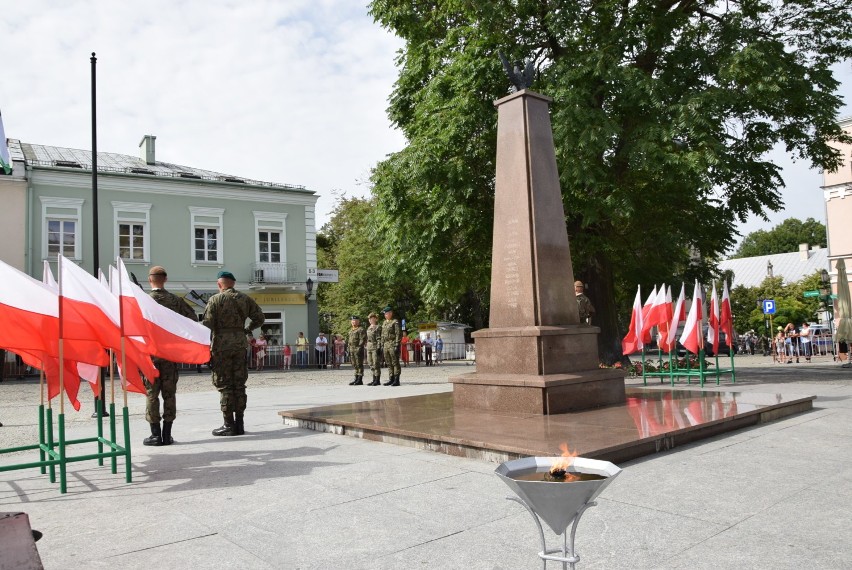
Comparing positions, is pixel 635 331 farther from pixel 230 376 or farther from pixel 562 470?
pixel 562 470

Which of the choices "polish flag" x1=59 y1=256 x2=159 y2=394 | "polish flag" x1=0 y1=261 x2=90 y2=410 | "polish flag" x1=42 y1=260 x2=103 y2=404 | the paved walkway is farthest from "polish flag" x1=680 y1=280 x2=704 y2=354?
"polish flag" x1=0 y1=261 x2=90 y2=410

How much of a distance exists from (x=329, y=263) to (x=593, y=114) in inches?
1396

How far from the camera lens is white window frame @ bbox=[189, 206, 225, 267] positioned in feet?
101

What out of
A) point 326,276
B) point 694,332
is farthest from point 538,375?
point 326,276

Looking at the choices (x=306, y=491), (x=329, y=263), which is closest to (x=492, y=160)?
(x=306, y=491)

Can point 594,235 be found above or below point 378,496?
above

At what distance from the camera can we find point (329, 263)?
47188 mm

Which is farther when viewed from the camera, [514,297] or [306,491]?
[514,297]

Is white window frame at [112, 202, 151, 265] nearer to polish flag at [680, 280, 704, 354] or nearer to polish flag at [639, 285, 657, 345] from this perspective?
polish flag at [639, 285, 657, 345]

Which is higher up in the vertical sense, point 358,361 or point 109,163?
point 109,163

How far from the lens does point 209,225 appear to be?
3131 cm

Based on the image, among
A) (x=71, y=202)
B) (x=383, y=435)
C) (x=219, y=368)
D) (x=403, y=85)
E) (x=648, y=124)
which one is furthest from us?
(x=71, y=202)

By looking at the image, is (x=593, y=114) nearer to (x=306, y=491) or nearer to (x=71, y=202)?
(x=306, y=491)

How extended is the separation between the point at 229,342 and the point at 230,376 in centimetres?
40
